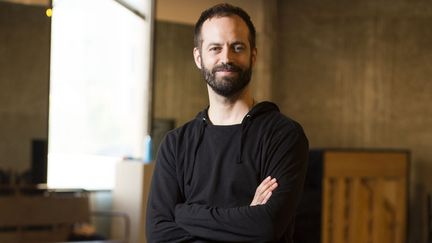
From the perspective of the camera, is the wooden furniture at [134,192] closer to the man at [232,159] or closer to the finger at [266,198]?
the man at [232,159]

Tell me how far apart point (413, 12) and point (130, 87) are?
3.12m

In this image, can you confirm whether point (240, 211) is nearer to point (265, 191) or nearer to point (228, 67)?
point (265, 191)

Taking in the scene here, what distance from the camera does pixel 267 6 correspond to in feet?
29.4

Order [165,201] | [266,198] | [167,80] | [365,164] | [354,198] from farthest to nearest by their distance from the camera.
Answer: [167,80], [365,164], [354,198], [165,201], [266,198]

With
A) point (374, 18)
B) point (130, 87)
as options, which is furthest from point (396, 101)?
point (130, 87)

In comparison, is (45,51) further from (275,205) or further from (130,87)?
(275,205)

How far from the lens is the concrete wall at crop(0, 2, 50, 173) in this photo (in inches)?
228

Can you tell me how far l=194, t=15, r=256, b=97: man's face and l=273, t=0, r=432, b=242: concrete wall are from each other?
272 inches

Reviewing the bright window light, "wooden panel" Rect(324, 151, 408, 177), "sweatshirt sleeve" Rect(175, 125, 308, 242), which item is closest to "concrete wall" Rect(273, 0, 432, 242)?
"wooden panel" Rect(324, 151, 408, 177)

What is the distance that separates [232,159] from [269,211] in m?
0.15

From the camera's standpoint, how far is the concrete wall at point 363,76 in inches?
338

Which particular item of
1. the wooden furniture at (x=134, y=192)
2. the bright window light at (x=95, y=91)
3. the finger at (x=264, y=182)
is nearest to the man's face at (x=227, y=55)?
the finger at (x=264, y=182)

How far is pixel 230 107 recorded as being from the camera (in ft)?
6.37

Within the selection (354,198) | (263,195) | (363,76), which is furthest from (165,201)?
(363,76)
